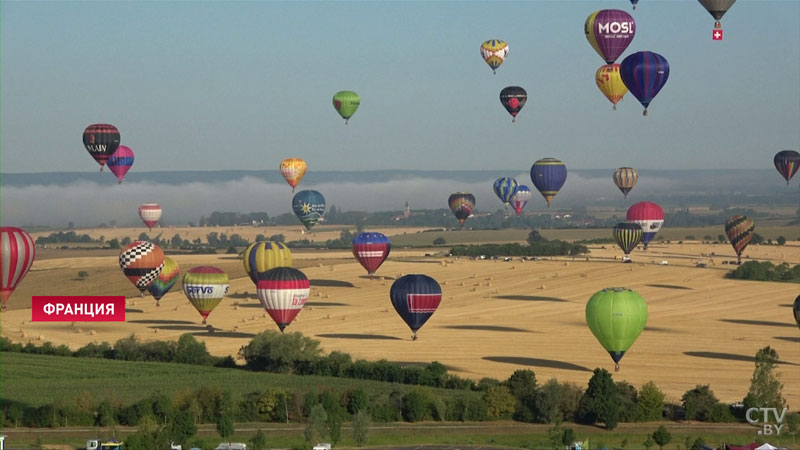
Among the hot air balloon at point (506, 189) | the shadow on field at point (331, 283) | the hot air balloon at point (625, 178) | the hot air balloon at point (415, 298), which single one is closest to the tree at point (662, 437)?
the hot air balloon at point (415, 298)

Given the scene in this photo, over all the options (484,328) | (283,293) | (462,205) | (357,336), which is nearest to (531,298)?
(484,328)

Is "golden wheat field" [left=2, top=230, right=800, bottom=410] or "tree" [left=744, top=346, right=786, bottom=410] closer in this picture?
"tree" [left=744, top=346, right=786, bottom=410]

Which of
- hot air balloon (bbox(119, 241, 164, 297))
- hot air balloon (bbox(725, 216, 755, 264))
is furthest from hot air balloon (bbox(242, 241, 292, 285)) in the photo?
hot air balloon (bbox(725, 216, 755, 264))

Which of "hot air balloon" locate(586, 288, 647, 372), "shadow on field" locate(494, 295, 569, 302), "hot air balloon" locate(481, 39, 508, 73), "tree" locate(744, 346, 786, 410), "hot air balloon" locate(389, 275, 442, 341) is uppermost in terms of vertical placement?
"hot air balloon" locate(481, 39, 508, 73)

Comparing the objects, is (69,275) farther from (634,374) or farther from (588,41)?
(634,374)

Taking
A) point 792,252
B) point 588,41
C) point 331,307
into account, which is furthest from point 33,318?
point 792,252

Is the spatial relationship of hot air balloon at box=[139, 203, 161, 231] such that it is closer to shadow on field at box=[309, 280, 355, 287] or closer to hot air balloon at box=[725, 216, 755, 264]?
shadow on field at box=[309, 280, 355, 287]
